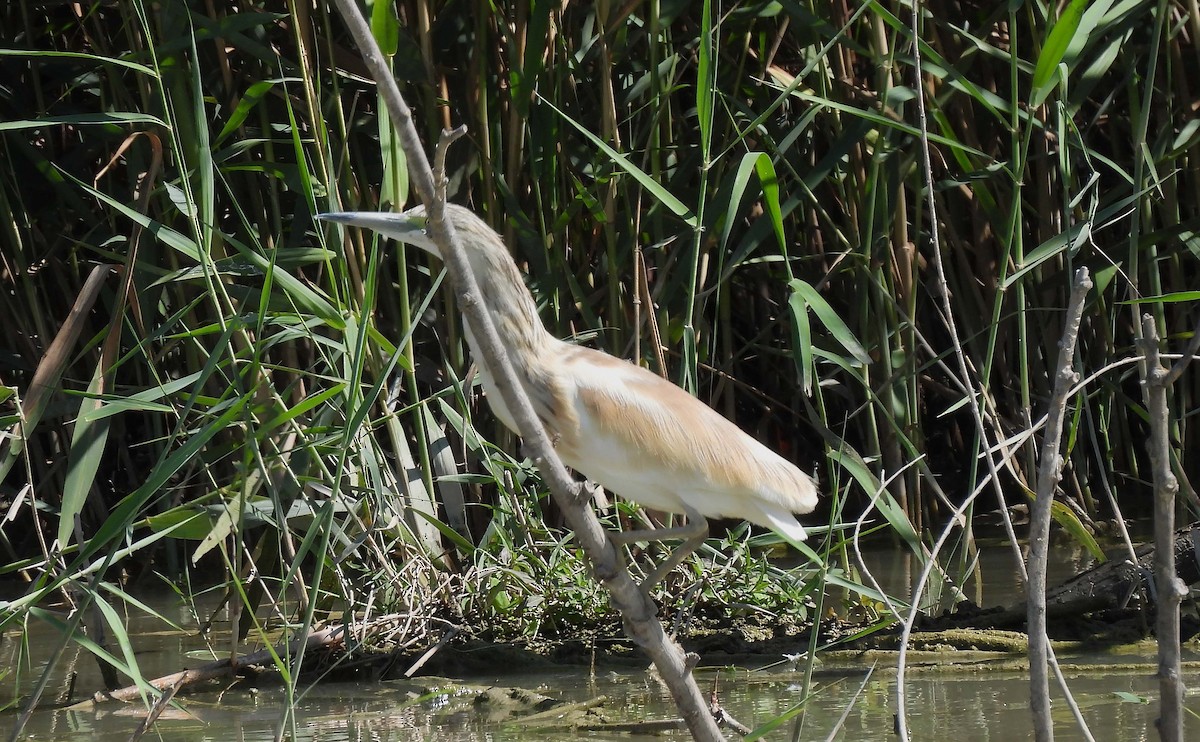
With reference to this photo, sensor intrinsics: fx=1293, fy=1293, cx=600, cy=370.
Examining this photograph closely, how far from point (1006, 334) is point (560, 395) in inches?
99.2

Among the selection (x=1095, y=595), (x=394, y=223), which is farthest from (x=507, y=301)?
(x=1095, y=595)

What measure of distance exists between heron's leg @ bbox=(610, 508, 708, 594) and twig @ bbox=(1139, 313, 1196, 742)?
0.95 metres

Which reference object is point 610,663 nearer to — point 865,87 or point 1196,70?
point 865,87

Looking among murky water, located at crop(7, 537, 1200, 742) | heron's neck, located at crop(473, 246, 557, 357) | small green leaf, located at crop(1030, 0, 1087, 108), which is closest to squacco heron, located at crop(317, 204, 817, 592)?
heron's neck, located at crop(473, 246, 557, 357)

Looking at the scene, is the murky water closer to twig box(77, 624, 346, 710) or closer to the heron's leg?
twig box(77, 624, 346, 710)

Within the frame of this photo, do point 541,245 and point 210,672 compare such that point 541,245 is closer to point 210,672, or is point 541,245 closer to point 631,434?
point 631,434

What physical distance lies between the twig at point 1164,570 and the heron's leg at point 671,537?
952 millimetres

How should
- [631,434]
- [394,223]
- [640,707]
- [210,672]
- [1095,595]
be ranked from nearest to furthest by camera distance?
[394,223], [631,434], [640,707], [210,672], [1095,595]

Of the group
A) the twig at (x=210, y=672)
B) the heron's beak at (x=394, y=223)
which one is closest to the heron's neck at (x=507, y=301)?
the heron's beak at (x=394, y=223)

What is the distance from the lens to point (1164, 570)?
1.56 meters

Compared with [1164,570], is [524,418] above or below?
above

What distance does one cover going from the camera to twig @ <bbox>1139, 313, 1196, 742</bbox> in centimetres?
153

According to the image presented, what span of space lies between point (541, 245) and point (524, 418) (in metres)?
2.12

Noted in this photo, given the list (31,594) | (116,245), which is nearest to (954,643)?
(31,594)
